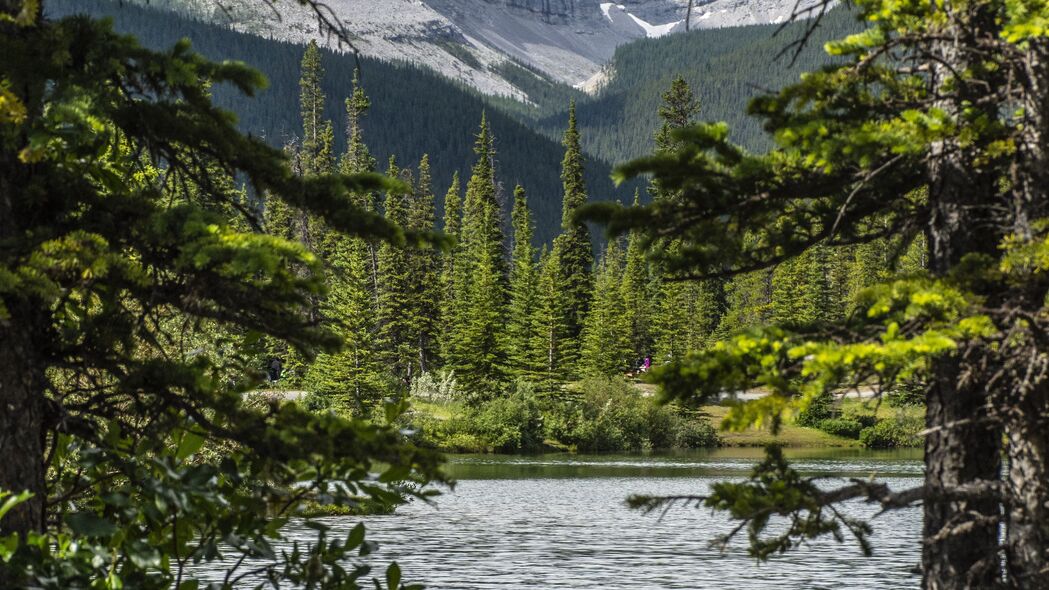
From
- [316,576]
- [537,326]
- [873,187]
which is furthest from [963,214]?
[537,326]

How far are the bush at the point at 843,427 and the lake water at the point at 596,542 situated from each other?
2339 cm

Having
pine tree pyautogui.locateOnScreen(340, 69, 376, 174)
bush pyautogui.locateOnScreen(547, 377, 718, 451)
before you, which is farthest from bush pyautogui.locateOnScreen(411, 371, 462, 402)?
pine tree pyautogui.locateOnScreen(340, 69, 376, 174)

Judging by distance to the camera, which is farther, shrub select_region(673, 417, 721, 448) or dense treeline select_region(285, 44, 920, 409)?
shrub select_region(673, 417, 721, 448)

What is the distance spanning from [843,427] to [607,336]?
56.4 feet

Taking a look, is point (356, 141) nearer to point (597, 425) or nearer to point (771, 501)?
point (597, 425)

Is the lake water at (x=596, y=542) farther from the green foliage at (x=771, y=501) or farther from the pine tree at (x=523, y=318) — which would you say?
the pine tree at (x=523, y=318)

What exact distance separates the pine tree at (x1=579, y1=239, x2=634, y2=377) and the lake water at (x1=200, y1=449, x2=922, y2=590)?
86.0 ft

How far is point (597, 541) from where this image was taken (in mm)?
34656

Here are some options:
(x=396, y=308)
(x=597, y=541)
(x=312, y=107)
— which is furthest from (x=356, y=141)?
(x=597, y=541)

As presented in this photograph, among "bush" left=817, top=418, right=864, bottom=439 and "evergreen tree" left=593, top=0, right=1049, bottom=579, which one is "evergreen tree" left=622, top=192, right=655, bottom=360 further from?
"evergreen tree" left=593, top=0, right=1049, bottom=579

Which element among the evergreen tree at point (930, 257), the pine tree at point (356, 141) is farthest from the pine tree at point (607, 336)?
the evergreen tree at point (930, 257)

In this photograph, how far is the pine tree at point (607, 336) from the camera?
82.9m

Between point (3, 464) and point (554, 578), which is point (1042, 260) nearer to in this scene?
point (3, 464)

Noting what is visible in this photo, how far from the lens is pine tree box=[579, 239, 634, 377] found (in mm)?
82938
